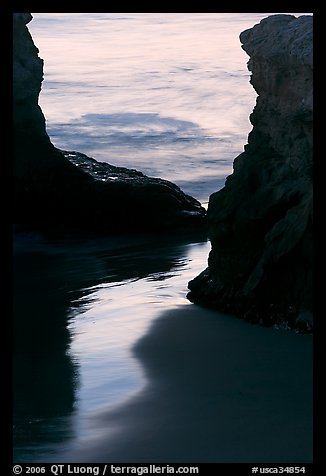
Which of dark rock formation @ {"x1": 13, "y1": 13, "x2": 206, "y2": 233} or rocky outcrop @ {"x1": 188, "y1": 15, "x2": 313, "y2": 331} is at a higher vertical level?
rocky outcrop @ {"x1": 188, "y1": 15, "x2": 313, "y2": 331}

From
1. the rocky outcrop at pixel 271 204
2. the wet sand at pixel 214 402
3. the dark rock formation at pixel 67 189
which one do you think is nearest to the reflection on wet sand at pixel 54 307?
the wet sand at pixel 214 402

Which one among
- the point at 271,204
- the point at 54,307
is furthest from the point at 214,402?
the point at 54,307

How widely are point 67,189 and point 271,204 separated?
325 inches

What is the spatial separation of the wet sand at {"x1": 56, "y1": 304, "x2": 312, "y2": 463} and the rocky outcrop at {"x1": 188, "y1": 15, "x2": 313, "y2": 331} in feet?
1.33

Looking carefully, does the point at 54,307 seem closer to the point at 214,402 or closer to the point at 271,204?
the point at 271,204

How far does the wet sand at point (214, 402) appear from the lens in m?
6.85

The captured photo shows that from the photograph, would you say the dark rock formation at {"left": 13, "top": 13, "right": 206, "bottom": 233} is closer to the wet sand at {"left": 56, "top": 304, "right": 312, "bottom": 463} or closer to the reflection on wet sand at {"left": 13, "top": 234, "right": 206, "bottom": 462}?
the reflection on wet sand at {"left": 13, "top": 234, "right": 206, "bottom": 462}

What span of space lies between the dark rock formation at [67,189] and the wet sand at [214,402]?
7545 mm

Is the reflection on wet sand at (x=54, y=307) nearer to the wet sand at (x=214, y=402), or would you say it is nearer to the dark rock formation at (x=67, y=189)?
the wet sand at (x=214, y=402)

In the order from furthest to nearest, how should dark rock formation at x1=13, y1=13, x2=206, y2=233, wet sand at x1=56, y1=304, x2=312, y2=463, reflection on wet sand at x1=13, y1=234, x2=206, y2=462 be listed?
dark rock formation at x1=13, y1=13, x2=206, y2=233
reflection on wet sand at x1=13, y1=234, x2=206, y2=462
wet sand at x1=56, y1=304, x2=312, y2=463

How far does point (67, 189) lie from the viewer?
733 inches

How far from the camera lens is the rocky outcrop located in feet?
33.2

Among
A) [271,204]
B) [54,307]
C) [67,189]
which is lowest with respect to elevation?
[67,189]

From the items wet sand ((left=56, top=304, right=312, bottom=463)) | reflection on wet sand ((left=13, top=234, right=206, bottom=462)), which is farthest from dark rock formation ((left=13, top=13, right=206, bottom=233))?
wet sand ((left=56, top=304, right=312, bottom=463))
